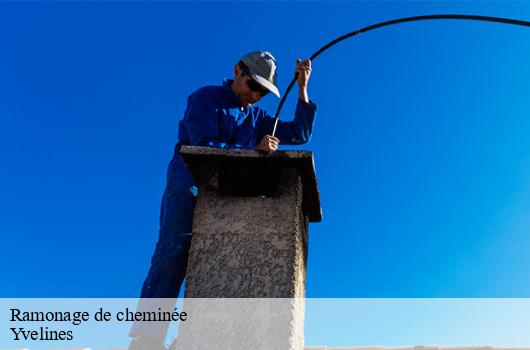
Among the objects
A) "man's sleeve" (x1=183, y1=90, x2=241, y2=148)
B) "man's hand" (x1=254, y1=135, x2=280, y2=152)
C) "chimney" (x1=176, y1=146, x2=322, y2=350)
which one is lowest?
"chimney" (x1=176, y1=146, x2=322, y2=350)

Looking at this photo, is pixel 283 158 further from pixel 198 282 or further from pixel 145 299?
pixel 145 299

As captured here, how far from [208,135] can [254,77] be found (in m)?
0.56

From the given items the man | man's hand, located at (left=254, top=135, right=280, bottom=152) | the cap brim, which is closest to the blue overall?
the man

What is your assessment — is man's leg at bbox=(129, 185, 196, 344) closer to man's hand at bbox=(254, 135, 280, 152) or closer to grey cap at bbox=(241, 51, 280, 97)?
man's hand at bbox=(254, 135, 280, 152)

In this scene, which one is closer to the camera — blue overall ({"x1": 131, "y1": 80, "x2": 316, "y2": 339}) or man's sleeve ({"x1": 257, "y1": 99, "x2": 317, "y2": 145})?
blue overall ({"x1": 131, "y1": 80, "x2": 316, "y2": 339})

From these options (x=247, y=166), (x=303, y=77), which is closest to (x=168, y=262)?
(x=247, y=166)

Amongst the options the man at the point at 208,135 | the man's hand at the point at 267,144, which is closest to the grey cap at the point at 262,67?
the man at the point at 208,135

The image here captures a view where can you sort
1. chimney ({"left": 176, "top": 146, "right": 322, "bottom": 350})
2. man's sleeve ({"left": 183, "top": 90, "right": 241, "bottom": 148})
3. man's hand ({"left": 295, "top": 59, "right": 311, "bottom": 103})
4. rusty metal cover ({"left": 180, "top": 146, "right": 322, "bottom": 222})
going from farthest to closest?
1. man's hand ({"left": 295, "top": 59, "right": 311, "bottom": 103})
2. man's sleeve ({"left": 183, "top": 90, "right": 241, "bottom": 148})
3. rusty metal cover ({"left": 180, "top": 146, "right": 322, "bottom": 222})
4. chimney ({"left": 176, "top": 146, "right": 322, "bottom": 350})

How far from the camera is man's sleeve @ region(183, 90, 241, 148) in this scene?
9.29 feet

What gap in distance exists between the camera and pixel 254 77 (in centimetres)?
322

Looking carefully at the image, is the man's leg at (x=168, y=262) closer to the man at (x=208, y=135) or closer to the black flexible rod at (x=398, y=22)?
the man at (x=208, y=135)

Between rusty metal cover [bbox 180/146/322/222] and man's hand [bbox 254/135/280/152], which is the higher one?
man's hand [bbox 254/135/280/152]

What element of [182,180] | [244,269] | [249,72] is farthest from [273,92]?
[244,269]

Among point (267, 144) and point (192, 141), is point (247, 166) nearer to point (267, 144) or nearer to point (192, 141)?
point (267, 144)
